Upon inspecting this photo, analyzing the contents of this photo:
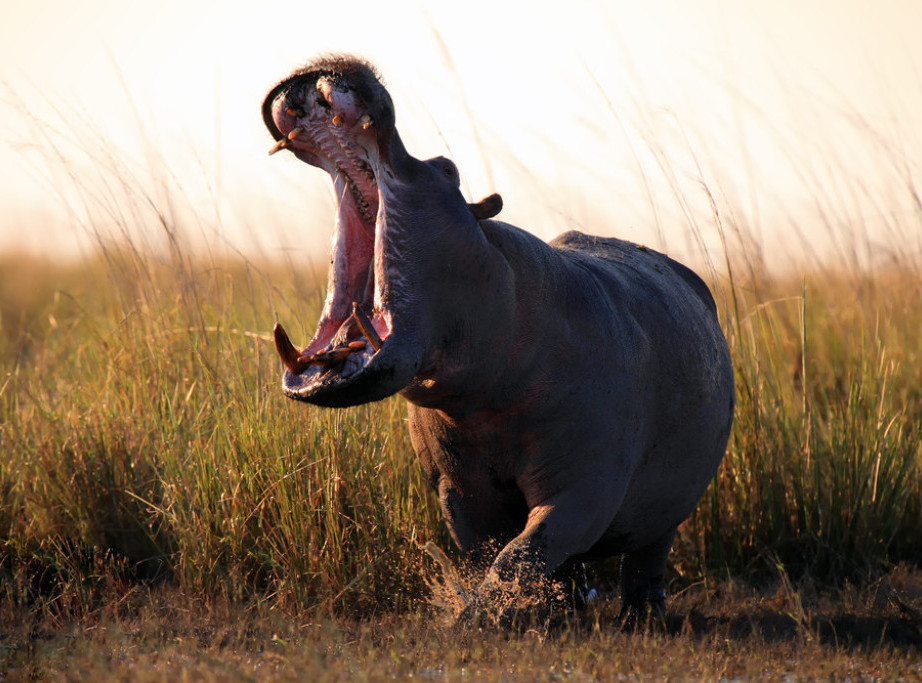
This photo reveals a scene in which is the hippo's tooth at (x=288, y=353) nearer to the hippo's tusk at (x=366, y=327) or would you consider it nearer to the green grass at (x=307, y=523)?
the hippo's tusk at (x=366, y=327)

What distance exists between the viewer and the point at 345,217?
2820 millimetres

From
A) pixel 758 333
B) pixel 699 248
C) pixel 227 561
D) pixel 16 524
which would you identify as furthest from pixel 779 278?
pixel 16 524

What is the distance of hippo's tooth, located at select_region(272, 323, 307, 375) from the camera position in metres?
2.69

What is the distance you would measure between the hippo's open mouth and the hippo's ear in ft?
0.89

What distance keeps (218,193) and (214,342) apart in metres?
0.73

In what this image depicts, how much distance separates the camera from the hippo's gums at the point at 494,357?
2.67m

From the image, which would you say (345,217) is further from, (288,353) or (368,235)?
(288,353)

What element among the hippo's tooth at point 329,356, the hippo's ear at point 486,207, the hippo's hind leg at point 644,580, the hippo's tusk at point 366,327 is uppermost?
the hippo's ear at point 486,207

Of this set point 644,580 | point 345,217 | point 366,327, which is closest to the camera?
point 366,327

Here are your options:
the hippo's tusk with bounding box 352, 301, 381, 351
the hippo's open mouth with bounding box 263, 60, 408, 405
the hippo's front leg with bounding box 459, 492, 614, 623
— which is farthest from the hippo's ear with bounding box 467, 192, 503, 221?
the hippo's front leg with bounding box 459, 492, 614, 623

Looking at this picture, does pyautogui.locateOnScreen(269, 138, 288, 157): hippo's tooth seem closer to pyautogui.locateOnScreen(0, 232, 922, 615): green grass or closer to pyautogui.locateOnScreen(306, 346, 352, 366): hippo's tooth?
pyautogui.locateOnScreen(306, 346, 352, 366): hippo's tooth

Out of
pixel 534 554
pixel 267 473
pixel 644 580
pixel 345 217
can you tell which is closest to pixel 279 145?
pixel 345 217

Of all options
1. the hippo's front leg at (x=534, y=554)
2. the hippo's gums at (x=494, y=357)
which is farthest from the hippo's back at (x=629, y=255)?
the hippo's front leg at (x=534, y=554)

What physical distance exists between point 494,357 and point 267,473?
1.53 meters
